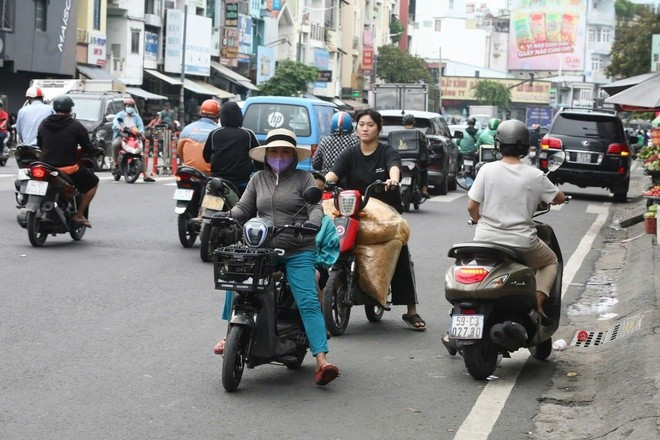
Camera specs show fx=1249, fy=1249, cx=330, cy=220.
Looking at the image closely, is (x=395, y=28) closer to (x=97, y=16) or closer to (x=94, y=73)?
(x=97, y=16)

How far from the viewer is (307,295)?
24.5 ft

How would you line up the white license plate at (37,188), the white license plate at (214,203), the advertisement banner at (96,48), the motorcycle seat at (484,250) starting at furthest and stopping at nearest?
1. the advertisement banner at (96,48)
2. the white license plate at (37,188)
3. the white license plate at (214,203)
4. the motorcycle seat at (484,250)

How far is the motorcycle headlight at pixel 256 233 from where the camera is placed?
7.17 metres

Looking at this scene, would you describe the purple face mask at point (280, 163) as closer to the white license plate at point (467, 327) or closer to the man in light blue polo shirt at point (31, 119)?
the white license plate at point (467, 327)

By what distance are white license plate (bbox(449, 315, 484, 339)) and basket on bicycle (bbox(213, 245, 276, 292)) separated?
1.32m

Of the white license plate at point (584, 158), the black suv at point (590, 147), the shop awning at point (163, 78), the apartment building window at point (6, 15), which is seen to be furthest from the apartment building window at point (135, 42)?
the white license plate at point (584, 158)

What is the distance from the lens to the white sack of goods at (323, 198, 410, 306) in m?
9.48

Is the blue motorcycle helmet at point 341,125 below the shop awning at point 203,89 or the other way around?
below

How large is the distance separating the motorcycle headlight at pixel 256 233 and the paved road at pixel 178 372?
0.89 metres

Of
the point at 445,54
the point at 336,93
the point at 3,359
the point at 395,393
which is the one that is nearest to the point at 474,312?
the point at 395,393

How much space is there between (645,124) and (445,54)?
75.5 m

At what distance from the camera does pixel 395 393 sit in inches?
297

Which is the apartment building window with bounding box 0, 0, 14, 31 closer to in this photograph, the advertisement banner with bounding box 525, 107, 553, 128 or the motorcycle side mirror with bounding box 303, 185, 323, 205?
the motorcycle side mirror with bounding box 303, 185, 323, 205

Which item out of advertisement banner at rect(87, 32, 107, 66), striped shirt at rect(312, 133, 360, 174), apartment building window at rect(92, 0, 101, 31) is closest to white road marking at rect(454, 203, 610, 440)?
striped shirt at rect(312, 133, 360, 174)
